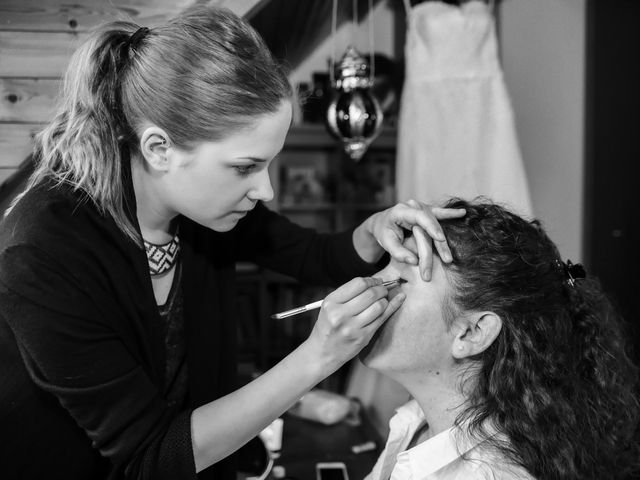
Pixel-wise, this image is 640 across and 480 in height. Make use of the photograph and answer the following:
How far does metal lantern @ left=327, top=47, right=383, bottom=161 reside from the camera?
6.63 ft

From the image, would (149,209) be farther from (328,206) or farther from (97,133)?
(328,206)

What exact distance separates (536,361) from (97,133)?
97 cm

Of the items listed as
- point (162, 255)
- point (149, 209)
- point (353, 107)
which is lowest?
point (162, 255)

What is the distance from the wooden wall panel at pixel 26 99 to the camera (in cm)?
166

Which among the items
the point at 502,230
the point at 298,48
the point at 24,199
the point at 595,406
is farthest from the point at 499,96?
the point at 298,48

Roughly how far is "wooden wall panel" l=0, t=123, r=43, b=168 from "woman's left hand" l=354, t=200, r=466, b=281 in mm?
929

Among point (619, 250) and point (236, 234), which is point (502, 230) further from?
point (619, 250)

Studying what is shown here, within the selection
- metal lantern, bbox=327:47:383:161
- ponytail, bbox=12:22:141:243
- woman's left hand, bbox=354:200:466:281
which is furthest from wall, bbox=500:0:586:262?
ponytail, bbox=12:22:141:243

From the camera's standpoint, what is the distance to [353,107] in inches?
79.2

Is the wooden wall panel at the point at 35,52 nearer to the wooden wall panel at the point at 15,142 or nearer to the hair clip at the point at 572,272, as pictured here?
the wooden wall panel at the point at 15,142

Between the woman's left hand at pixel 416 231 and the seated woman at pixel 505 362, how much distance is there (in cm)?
4

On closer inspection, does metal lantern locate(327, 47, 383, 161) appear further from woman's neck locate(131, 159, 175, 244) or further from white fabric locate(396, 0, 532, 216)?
woman's neck locate(131, 159, 175, 244)

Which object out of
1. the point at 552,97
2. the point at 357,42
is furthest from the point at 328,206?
the point at 552,97

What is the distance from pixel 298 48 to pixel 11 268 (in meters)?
3.46
